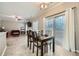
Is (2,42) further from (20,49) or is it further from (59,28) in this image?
(59,28)

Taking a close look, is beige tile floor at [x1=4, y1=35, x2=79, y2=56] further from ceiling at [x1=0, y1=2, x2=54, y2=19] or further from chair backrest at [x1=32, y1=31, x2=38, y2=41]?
ceiling at [x1=0, y1=2, x2=54, y2=19]

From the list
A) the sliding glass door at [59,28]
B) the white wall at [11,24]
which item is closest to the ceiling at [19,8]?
the white wall at [11,24]

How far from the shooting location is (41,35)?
2.69 meters

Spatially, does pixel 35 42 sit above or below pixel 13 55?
above

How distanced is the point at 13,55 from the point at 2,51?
0.88 ft

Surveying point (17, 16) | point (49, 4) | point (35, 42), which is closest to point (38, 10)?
point (49, 4)

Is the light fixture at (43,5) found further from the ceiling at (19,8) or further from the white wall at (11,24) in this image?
the white wall at (11,24)

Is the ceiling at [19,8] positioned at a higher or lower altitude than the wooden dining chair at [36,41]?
higher

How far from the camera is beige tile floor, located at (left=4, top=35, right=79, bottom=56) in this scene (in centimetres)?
247

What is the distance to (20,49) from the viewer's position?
252 centimetres

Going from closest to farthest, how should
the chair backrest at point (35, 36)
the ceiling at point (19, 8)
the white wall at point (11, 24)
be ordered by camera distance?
the ceiling at point (19, 8) → the white wall at point (11, 24) → the chair backrest at point (35, 36)

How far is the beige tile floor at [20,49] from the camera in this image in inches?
97.2

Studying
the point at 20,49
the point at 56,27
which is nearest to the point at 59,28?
the point at 56,27

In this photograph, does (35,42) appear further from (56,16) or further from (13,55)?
(56,16)
